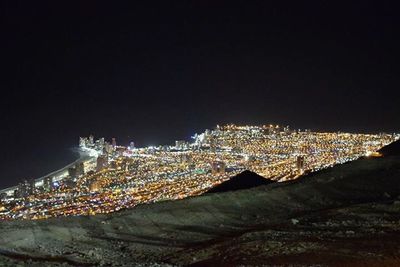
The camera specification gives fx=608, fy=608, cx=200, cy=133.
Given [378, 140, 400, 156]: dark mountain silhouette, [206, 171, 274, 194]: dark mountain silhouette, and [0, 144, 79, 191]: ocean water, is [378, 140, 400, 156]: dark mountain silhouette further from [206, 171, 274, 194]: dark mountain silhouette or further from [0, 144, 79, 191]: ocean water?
[0, 144, 79, 191]: ocean water

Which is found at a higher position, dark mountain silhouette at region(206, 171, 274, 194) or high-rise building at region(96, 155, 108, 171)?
dark mountain silhouette at region(206, 171, 274, 194)

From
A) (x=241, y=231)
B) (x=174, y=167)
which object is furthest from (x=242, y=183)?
(x=174, y=167)

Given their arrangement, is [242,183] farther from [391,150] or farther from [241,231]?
[391,150]

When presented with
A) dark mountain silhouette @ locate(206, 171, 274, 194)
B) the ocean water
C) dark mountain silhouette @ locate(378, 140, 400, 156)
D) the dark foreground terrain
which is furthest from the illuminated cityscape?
the dark foreground terrain

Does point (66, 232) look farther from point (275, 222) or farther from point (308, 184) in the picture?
point (308, 184)

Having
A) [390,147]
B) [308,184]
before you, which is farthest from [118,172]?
[308,184]

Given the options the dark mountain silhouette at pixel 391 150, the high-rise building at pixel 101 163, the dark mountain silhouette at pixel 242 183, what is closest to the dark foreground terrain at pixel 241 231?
the dark mountain silhouette at pixel 242 183

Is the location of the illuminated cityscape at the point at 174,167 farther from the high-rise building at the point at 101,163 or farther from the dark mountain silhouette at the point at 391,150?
the dark mountain silhouette at the point at 391,150
